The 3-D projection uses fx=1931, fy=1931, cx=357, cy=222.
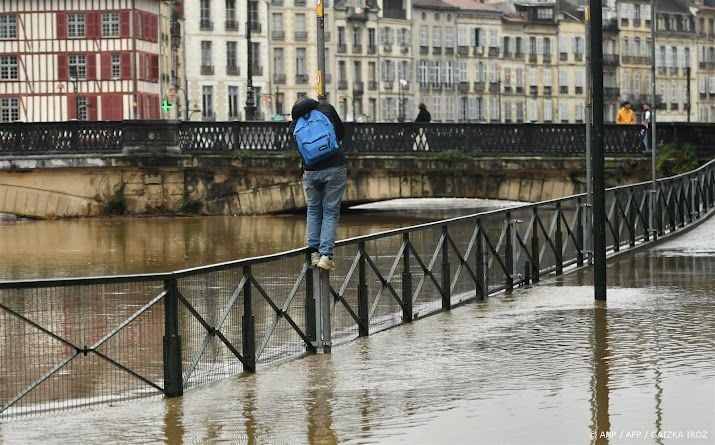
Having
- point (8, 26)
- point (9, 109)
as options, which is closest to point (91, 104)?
point (9, 109)

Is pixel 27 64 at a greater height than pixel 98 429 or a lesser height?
greater

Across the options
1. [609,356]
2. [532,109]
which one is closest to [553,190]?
→ [609,356]

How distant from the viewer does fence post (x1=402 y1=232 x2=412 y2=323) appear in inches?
680

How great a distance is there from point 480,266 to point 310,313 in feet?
14.7

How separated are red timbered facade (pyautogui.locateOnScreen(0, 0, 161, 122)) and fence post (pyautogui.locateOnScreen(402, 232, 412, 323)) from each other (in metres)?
82.0

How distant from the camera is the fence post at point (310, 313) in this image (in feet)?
49.8

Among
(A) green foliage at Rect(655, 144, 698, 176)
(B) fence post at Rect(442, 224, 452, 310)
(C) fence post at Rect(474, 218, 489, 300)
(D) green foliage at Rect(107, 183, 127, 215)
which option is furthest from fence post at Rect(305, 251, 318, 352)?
(D) green foliage at Rect(107, 183, 127, 215)

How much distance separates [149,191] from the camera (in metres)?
48.5

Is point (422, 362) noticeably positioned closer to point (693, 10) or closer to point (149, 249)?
point (149, 249)

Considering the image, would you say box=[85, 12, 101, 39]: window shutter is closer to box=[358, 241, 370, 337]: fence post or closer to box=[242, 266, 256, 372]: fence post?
box=[358, 241, 370, 337]: fence post

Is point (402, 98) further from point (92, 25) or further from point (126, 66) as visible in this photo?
point (92, 25)

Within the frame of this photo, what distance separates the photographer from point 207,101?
395ft

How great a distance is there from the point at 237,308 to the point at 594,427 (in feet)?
11.8

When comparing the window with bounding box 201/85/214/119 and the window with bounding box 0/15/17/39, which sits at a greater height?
Answer: the window with bounding box 0/15/17/39
